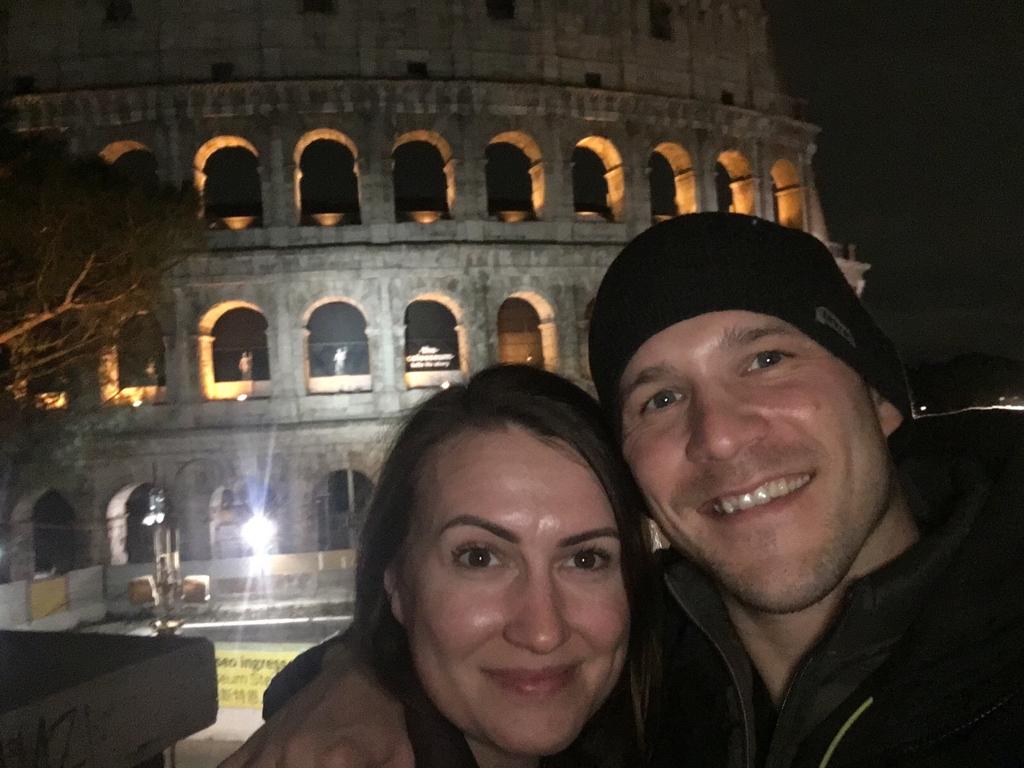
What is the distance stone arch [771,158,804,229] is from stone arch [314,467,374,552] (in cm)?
1409

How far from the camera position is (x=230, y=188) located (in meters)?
22.4

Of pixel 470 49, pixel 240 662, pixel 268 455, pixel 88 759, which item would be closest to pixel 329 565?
pixel 268 455

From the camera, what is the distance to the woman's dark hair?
2.34 meters

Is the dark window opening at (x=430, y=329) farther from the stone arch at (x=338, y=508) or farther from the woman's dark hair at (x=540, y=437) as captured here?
the woman's dark hair at (x=540, y=437)

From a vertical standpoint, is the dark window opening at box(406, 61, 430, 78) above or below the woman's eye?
above

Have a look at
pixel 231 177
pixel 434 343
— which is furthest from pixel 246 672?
pixel 231 177

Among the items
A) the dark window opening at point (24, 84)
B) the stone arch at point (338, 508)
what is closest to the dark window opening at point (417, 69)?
the dark window opening at point (24, 84)

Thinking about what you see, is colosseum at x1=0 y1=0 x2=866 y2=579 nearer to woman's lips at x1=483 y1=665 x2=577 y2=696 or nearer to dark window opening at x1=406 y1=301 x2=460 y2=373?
dark window opening at x1=406 y1=301 x2=460 y2=373

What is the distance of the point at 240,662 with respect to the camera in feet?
34.4

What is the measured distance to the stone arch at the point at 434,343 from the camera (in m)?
18.2

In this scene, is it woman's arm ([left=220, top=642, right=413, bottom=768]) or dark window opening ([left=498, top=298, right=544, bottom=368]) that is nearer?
woman's arm ([left=220, top=642, right=413, bottom=768])

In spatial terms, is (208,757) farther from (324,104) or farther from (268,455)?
(324,104)

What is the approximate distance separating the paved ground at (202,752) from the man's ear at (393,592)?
9.19 metres

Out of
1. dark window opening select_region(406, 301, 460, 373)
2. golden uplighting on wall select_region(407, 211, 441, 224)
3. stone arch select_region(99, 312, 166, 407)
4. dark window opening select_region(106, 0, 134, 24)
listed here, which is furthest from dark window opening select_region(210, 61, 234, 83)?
dark window opening select_region(406, 301, 460, 373)
